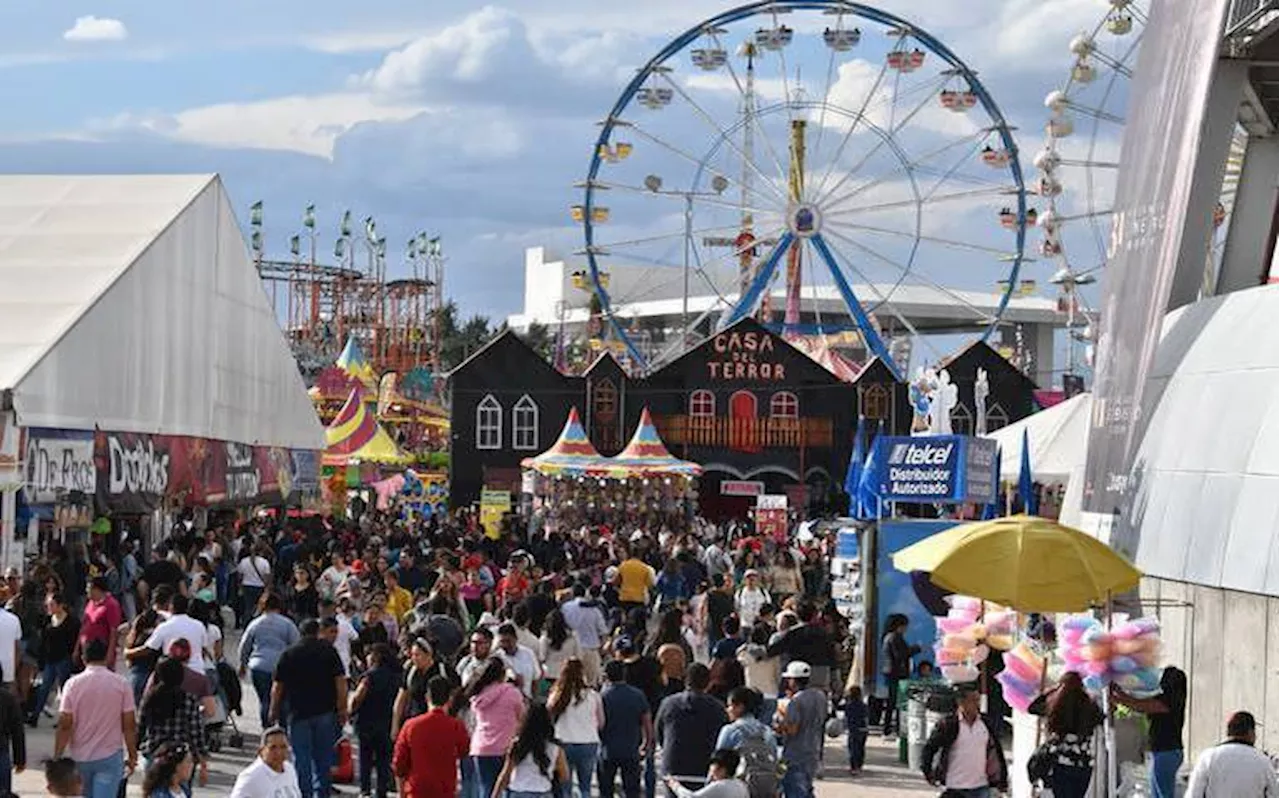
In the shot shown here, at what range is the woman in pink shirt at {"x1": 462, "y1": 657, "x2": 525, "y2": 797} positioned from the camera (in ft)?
44.8

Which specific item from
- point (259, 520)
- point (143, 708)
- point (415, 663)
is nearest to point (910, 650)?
point (415, 663)

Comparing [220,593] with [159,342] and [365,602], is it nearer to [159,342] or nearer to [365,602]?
[159,342]

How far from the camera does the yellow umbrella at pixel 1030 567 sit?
13.0 meters

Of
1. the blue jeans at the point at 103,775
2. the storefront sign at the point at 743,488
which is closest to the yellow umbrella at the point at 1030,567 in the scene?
the blue jeans at the point at 103,775

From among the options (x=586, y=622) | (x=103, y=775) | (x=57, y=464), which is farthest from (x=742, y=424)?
(x=103, y=775)

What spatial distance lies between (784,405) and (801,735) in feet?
186

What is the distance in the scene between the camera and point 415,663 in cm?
1507

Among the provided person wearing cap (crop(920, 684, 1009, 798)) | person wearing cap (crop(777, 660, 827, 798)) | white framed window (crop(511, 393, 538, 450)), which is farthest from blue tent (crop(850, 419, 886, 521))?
white framed window (crop(511, 393, 538, 450))

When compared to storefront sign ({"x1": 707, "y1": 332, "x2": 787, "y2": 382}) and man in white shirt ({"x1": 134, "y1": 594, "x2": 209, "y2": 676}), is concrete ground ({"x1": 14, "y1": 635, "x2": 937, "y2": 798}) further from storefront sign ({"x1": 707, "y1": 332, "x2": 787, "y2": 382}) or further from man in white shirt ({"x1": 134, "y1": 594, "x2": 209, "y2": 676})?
storefront sign ({"x1": 707, "y1": 332, "x2": 787, "y2": 382})

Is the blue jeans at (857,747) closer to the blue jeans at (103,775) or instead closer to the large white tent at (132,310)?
the blue jeans at (103,775)

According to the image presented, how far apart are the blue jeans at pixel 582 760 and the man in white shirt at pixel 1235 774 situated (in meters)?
4.12

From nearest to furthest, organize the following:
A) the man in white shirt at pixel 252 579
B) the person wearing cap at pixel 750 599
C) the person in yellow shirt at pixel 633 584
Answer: the person wearing cap at pixel 750 599 < the person in yellow shirt at pixel 633 584 < the man in white shirt at pixel 252 579

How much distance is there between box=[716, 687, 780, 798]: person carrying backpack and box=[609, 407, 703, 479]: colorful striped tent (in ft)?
132

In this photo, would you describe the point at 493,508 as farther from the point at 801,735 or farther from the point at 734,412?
the point at 801,735
